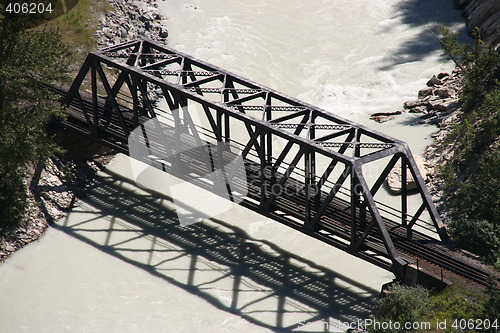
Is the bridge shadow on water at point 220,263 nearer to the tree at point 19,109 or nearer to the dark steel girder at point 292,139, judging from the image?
the dark steel girder at point 292,139

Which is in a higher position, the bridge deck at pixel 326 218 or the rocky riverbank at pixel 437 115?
the rocky riverbank at pixel 437 115

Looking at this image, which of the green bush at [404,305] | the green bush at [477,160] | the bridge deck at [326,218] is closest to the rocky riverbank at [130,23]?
the bridge deck at [326,218]

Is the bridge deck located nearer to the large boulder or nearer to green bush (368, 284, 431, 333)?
green bush (368, 284, 431, 333)

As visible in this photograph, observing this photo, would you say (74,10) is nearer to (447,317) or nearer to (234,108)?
(234,108)

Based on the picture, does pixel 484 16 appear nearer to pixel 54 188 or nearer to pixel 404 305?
pixel 404 305

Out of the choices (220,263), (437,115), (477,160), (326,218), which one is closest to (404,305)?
(326,218)
